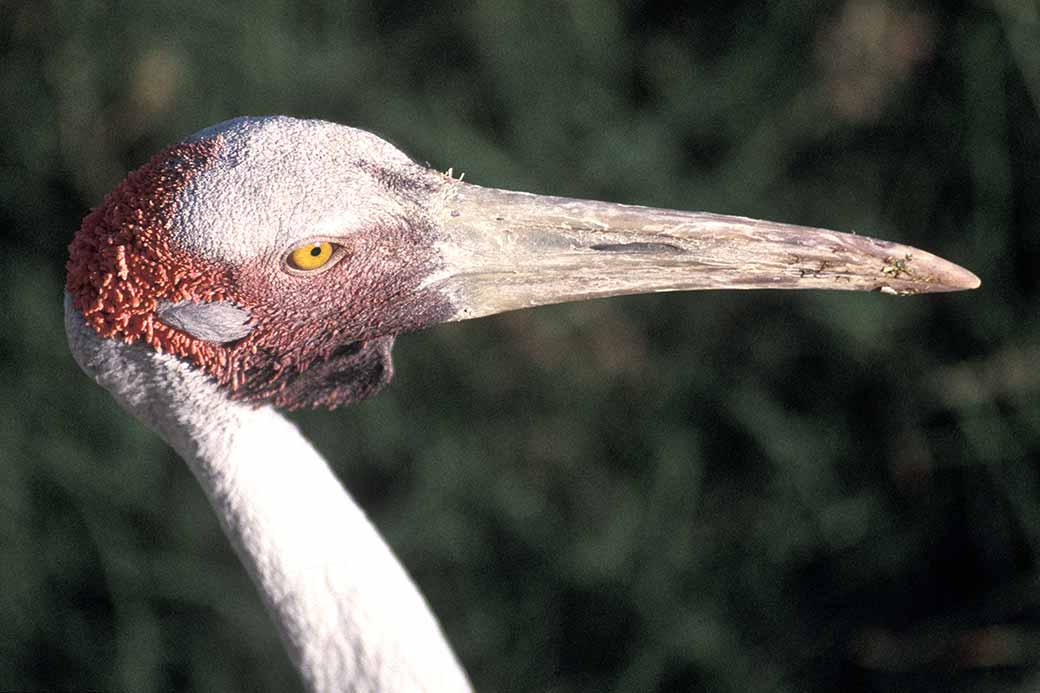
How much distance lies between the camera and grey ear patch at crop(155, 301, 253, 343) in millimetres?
1940

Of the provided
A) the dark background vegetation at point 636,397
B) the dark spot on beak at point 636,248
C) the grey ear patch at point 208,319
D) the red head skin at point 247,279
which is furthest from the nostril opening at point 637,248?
the dark background vegetation at point 636,397

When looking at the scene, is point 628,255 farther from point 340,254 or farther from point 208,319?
point 208,319

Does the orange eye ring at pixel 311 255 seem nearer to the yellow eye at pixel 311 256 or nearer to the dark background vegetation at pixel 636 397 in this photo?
the yellow eye at pixel 311 256

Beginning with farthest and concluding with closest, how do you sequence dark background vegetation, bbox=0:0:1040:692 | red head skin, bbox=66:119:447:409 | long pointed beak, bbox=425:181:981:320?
dark background vegetation, bbox=0:0:1040:692 → long pointed beak, bbox=425:181:981:320 → red head skin, bbox=66:119:447:409

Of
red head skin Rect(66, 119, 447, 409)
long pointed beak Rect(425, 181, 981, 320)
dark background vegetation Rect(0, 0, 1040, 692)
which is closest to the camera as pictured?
red head skin Rect(66, 119, 447, 409)

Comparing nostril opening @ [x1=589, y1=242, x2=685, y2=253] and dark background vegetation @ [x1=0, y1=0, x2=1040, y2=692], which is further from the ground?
dark background vegetation @ [x1=0, y1=0, x2=1040, y2=692]

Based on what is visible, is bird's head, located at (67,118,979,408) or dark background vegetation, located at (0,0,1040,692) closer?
bird's head, located at (67,118,979,408)

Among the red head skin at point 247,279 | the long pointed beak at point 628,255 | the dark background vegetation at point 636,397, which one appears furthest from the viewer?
the dark background vegetation at point 636,397

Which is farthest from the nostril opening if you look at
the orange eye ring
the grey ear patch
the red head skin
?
the grey ear patch

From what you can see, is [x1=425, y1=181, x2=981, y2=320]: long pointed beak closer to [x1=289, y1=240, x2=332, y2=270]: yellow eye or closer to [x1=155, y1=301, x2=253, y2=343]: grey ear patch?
[x1=289, y1=240, x2=332, y2=270]: yellow eye

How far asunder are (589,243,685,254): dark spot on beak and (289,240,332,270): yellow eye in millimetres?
481

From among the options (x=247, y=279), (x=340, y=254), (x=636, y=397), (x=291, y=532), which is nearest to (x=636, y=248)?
(x=340, y=254)

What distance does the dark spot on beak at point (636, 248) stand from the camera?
2.04 metres

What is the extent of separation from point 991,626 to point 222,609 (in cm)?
277
